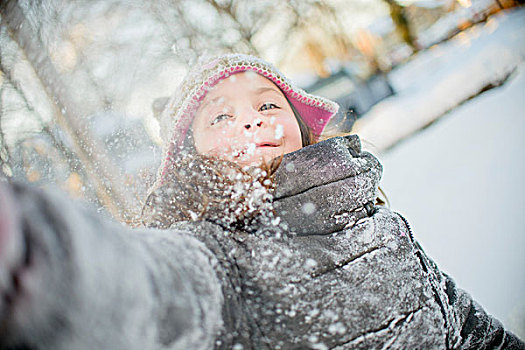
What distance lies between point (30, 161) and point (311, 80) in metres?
3.21

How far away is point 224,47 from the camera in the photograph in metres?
2.91

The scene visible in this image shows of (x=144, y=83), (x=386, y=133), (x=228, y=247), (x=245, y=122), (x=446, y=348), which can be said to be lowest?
(x=446, y=348)

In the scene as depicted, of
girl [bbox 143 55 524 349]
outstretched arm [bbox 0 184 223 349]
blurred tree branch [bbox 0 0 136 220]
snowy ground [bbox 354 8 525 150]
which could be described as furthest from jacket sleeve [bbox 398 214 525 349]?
blurred tree branch [bbox 0 0 136 220]

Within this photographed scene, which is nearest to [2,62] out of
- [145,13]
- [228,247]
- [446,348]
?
[145,13]

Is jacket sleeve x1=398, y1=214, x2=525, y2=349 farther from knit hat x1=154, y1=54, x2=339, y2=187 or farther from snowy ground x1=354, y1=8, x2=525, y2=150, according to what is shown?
snowy ground x1=354, y1=8, x2=525, y2=150

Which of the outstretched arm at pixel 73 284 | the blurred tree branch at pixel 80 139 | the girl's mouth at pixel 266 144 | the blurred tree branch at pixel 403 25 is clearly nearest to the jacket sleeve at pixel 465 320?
the girl's mouth at pixel 266 144

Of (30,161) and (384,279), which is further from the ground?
(30,161)

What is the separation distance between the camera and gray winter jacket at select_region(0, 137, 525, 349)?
251 mm

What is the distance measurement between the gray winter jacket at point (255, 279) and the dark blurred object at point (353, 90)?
232 centimetres

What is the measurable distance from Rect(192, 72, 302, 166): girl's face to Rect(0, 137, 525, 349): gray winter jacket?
192 millimetres

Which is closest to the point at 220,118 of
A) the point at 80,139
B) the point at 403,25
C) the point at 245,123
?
the point at 245,123

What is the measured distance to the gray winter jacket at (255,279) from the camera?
0.82 feet

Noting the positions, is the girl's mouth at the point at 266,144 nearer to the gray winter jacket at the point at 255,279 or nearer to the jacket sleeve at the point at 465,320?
the gray winter jacket at the point at 255,279

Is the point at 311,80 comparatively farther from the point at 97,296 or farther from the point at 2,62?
the point at 97,296
